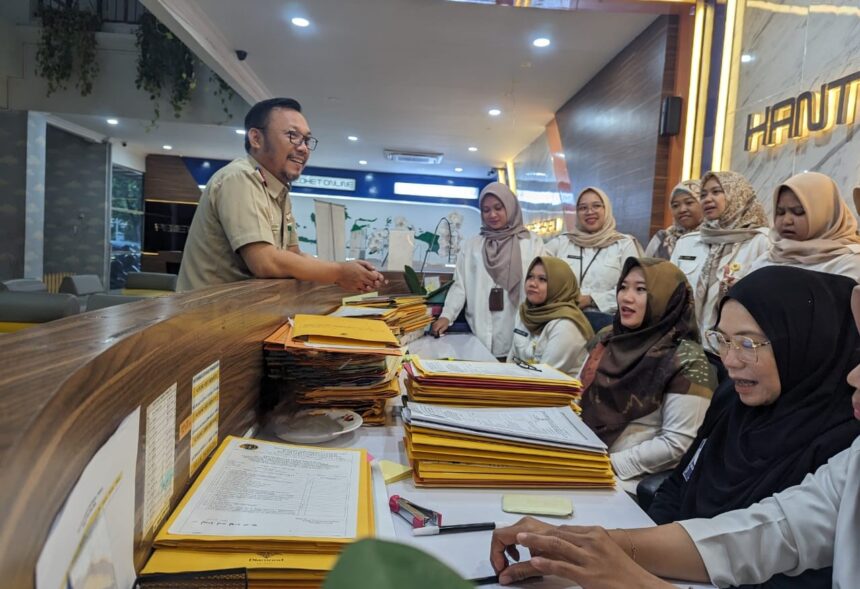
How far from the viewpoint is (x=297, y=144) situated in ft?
5.39

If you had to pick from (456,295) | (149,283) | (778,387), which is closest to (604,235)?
(456,295)

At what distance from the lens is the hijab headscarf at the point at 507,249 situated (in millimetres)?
3199

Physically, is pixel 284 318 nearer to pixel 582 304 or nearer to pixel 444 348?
pixel 444 348

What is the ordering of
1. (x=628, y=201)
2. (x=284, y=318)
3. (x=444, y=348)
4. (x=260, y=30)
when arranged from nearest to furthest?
(x=284, y=318) → (x=444, y=348) → (x=628, y=201) → (x=260, y=30)

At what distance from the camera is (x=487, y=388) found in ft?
3.67

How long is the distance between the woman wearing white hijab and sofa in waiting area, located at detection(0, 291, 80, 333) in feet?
7.71

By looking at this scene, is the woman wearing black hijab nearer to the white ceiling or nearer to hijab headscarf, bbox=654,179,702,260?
hijab headscarf, bbox=654,179,702,260

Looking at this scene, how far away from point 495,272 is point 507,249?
0.16 meters

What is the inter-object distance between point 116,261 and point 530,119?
27.9 feet

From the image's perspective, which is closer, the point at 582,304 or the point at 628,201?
the point at 582,304

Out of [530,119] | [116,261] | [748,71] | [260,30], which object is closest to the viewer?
[748,71]

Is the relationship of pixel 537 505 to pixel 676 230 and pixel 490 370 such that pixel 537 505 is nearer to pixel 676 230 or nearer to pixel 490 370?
pixel 490 370

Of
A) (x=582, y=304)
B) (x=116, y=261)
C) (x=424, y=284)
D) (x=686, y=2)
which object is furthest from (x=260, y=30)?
(x=116, y=261)

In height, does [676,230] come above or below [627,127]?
below
